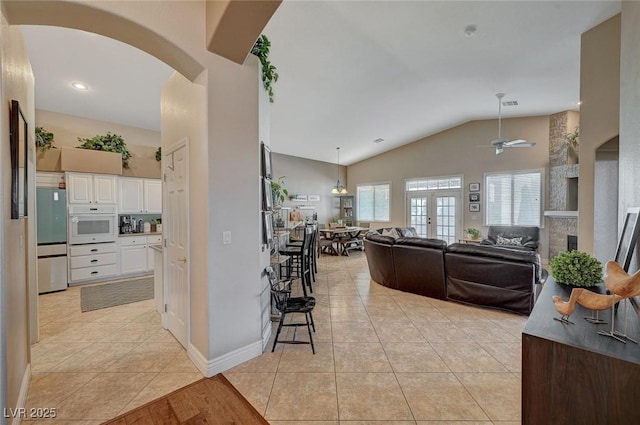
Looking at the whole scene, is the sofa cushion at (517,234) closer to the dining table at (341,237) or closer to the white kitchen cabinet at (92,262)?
the dining table at (341,237)

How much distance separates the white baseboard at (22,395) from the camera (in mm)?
1707

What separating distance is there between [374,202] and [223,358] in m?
8.30

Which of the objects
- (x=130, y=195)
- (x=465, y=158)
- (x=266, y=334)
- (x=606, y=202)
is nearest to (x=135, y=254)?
(x=130, y=195)

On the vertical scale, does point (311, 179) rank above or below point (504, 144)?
below

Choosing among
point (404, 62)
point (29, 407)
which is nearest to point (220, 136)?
point (29, 407)

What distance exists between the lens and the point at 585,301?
128 centimetres

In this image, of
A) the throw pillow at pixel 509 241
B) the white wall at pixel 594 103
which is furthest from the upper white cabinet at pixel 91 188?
the throw pillow at pixel 509 241

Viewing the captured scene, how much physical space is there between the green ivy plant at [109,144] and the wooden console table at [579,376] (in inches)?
258

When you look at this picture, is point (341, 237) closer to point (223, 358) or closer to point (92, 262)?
point (92, 262)

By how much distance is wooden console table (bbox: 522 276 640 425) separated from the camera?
3.32 ft

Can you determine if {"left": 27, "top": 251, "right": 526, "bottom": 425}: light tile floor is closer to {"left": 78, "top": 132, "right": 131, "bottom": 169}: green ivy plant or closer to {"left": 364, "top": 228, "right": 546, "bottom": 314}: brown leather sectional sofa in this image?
{"left": 364, "top": 228, "right": 546, "bottom": 314}: brown leather sectional sofa

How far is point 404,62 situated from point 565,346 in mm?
4356

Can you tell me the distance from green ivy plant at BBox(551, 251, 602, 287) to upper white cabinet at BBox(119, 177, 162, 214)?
6.52 metres

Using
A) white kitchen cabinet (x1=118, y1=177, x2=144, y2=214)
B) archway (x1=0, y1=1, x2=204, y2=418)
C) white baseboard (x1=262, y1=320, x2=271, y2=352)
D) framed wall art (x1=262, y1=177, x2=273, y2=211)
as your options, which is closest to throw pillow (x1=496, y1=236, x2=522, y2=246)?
white baseboard (x1=262, y1=320, x2=271, y2=352)
